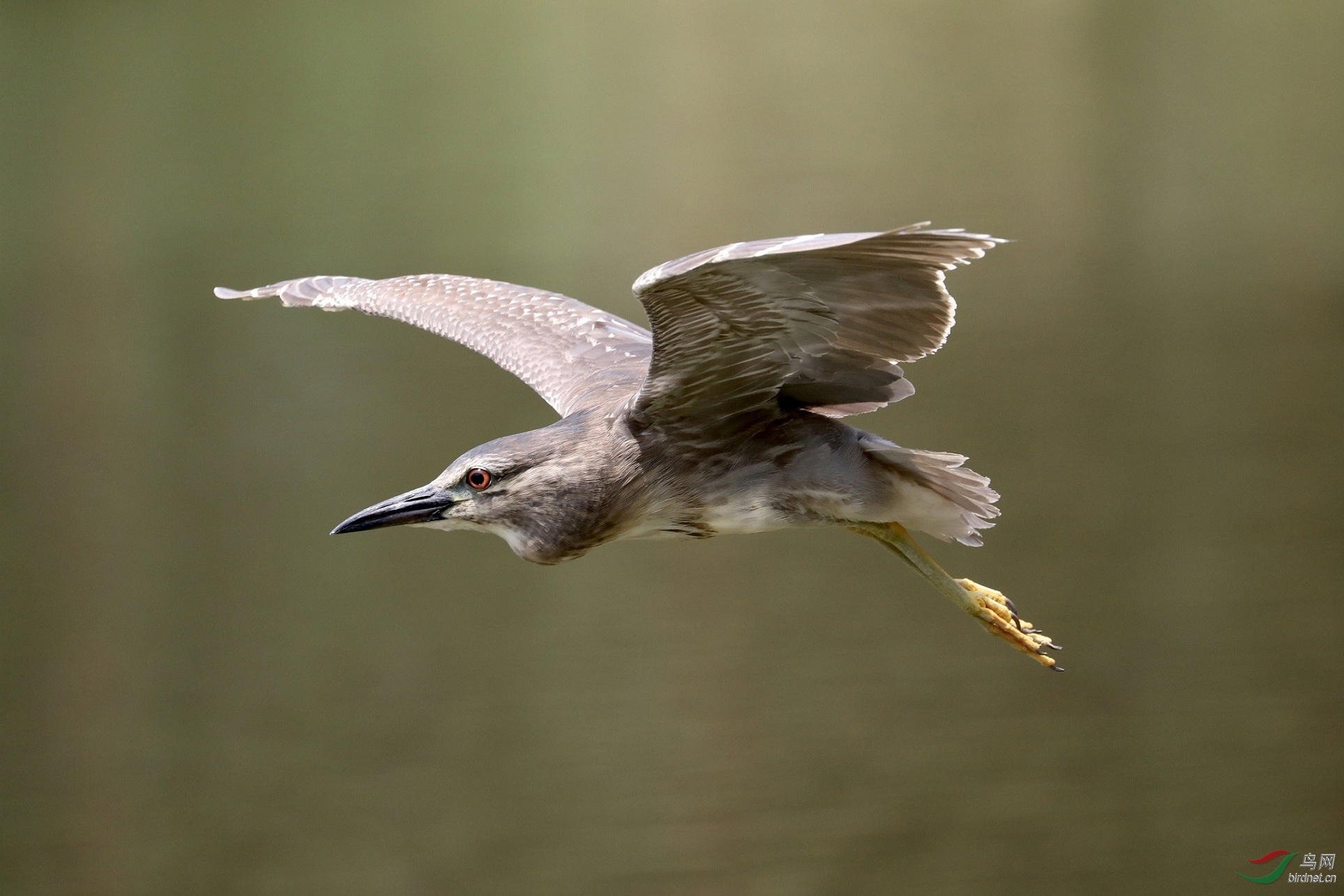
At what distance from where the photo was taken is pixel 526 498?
6.10 ft

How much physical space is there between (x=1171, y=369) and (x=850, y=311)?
3.60 metres

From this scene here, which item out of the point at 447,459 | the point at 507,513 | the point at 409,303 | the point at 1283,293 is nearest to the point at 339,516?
the point at 447,459

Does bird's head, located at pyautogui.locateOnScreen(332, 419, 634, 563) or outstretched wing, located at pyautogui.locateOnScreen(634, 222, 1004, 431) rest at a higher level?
outstretched wing, located at pyautogui.locateOnScreen(634, 222, 1004, 431)

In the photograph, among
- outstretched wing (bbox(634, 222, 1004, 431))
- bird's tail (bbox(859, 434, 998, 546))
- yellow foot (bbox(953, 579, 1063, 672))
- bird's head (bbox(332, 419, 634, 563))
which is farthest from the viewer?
yellow foot (bbox(953, 579, 1063, 672))

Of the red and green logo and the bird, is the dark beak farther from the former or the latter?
the red and green logo

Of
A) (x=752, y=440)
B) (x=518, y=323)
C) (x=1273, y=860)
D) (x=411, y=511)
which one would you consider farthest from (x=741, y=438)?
(x=1273, y=860)

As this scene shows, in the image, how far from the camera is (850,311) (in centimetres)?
173

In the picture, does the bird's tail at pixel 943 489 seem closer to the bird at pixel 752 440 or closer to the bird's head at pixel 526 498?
the bird at pixel 752 440

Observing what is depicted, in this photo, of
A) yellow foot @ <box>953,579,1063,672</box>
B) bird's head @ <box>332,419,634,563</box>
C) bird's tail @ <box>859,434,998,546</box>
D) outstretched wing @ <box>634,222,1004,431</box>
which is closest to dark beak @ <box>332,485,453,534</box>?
bird's head @ <box>332,419,634,563</box>

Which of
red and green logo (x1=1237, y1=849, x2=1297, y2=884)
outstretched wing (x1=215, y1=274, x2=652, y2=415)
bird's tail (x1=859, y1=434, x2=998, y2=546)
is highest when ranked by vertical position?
outstretched wing (x1=215, y1=274, x2=652, y2=415)

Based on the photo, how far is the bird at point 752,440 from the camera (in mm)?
1612

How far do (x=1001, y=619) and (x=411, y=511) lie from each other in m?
1.00

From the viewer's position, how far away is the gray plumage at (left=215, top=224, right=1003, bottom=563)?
64.2 inches

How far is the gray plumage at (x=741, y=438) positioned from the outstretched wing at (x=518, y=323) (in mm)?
150
